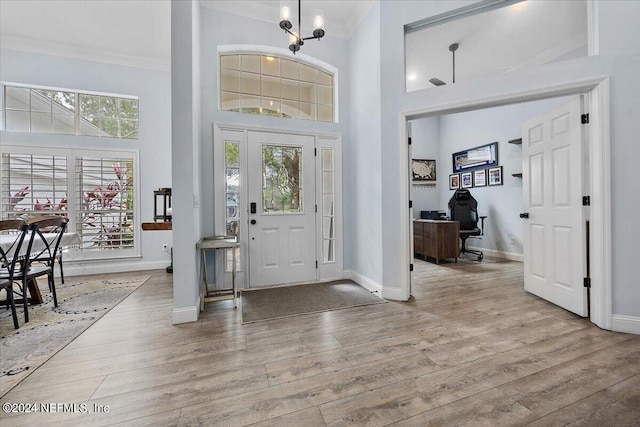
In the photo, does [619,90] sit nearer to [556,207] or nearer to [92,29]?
[556,207]

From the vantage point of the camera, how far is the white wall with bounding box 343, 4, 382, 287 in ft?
9.96

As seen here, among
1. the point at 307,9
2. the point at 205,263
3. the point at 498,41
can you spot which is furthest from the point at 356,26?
the point at 205,263

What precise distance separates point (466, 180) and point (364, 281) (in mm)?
4026

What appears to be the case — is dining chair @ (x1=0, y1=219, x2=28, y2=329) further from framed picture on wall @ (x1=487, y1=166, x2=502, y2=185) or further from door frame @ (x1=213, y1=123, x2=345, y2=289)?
framed picture on wall @ (x1=487, y1=166, x2=502, y2=185)

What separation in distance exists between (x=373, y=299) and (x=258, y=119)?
260cm

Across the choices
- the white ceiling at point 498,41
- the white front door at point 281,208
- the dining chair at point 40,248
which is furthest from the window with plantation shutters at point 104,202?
the white ceiling at point 498,41

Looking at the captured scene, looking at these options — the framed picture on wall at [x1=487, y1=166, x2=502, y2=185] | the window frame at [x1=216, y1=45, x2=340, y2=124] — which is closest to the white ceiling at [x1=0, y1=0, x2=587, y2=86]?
the window frame at [x1=216, y1=45, x2=340, y2=124]

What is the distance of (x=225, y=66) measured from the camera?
330 centimetres

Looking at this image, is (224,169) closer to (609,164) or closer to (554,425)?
(554,425)

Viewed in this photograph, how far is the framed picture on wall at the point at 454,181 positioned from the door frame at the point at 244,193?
12.3 ft

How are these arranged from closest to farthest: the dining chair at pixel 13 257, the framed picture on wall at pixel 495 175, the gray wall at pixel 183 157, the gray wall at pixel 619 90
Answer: the gray wall at pixel 619 90, the dining chair at pixel 13 257, the gray wall at pixel 183 157, the framed picture on wall at pixel 495 175

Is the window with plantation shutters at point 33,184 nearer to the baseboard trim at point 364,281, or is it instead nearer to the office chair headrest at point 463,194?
the baseboard trim at point 364,281

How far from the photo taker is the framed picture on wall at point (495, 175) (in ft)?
16.7

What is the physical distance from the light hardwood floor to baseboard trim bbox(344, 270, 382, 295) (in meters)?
0.51
